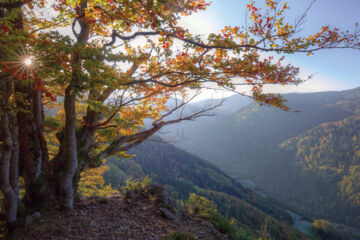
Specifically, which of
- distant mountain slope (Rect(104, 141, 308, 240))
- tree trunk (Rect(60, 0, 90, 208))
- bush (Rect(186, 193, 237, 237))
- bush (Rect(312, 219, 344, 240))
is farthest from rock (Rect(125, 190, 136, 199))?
bush (Rect(312, 219, 344, 240))

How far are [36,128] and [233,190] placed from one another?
311 feet

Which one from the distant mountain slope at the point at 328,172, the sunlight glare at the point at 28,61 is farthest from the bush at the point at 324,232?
the sunlight glare at the point at 28,61

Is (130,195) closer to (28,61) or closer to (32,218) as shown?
(32,218)

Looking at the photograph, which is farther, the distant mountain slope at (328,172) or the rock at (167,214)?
the distant mountain slope at (328,172)

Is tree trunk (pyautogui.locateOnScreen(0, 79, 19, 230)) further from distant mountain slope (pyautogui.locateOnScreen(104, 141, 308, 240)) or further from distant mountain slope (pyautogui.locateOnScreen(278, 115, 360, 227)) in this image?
distant mountain slope (pyautogui.locateOnScreen(278, 115, 360, 227))

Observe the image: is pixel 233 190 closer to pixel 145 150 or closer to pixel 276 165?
pixel 145 150

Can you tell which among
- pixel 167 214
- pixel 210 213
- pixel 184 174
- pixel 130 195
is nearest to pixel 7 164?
pixel 130 195

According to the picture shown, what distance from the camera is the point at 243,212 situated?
55.5 meters

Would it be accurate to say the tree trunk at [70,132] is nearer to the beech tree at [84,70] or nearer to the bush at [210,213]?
the beech tree at [84,70]

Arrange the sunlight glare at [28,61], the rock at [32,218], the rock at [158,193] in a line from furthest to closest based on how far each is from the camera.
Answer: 1. the rock at [158,193]
2. the rock at [32,218]
3. the sunlight glare at [28,61]

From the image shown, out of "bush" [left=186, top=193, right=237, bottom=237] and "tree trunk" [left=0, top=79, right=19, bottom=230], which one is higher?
"tree trunk" [left=0, top=79, right=19, bottom=230]

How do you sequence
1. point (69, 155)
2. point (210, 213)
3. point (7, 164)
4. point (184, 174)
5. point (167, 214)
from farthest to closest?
point (184, 174)
point (210, 213)
point (167, 214)
point (69, 155)
point (7, 164)

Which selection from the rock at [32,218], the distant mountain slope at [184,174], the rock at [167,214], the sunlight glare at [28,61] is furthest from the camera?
the distant mountain slope at [184,174]

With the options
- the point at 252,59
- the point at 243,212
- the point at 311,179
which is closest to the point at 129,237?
the point at 252,59
